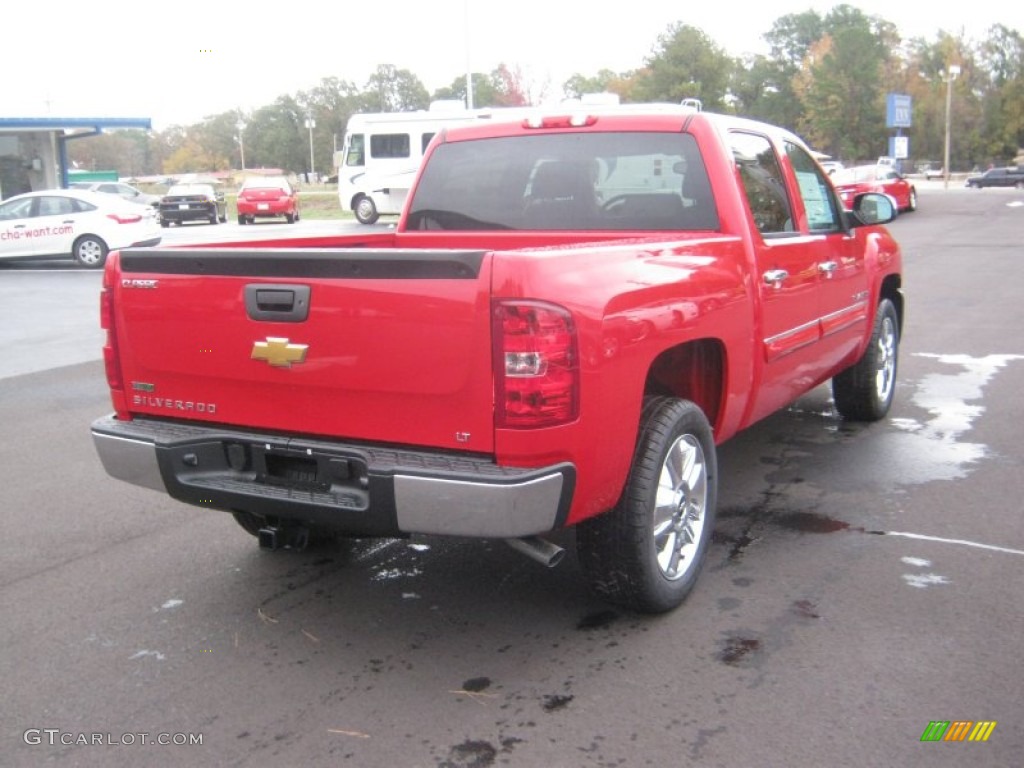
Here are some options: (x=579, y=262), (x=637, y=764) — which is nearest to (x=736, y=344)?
(x=579, y=262)

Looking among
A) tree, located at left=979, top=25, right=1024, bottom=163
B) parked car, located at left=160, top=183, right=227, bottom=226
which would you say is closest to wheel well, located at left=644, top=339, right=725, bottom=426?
parked car, located at left=160, top=183, right=227, bottom=226

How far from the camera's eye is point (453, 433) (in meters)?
3.37

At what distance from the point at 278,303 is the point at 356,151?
96.3 ft

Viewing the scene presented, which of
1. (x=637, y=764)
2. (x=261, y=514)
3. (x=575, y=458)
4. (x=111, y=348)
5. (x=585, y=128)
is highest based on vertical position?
(x=585, y=128)

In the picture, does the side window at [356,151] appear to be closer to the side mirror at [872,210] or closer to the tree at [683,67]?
the side mirror at [872,210]

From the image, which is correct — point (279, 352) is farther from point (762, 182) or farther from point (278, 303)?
point (762, 182)

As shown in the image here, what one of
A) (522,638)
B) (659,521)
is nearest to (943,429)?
(659,521)

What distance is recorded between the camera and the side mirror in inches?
242

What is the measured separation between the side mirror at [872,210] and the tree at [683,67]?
57.5m

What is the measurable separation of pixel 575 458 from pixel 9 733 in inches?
77.1

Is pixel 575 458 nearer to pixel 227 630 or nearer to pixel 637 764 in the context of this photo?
pixel 637 764

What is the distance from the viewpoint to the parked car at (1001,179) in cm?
6361

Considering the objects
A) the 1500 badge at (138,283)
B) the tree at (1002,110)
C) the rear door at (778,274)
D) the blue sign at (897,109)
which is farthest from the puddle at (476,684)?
the tree at (1002,110)

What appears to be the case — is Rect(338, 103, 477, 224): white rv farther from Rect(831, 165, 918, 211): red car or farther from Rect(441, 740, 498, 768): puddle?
Rect(441, 740, 498, 768): puddle
